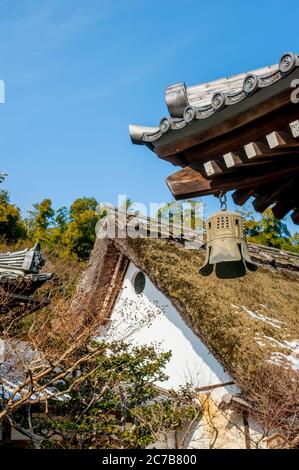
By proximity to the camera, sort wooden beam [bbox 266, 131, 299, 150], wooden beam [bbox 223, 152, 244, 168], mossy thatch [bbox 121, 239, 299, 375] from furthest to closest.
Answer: mossy thatch [bbox 121, 239, 299, 375] < wooden beam [bbox 223, 152, 244, 168] < wooden beam [bbox 266, 131, 299, 150]

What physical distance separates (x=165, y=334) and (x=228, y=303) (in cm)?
178

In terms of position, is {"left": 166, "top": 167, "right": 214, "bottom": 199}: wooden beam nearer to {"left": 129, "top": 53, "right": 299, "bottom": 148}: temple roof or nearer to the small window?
{"left": 129, "top": 53, "right": 299, "bottom": 148}: temple roof

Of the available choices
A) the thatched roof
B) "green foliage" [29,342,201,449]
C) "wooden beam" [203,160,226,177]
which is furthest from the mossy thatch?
"wooden beam" [203,160,226,177]

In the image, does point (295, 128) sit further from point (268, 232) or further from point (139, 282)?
point (268, 232)

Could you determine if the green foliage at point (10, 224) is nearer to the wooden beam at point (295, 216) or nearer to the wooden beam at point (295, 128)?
the wooden beam at point (295, 216)

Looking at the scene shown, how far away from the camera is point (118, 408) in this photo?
797 cm

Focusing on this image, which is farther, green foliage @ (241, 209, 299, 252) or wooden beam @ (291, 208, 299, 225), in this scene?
green foliage @ (241, 209, 299, 252)

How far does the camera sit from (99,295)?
1133cm

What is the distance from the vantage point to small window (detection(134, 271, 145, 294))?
10906mm

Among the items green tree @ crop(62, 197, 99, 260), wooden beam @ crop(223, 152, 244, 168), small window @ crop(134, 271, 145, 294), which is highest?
green tree @ crop(62, 197, 99, 260)

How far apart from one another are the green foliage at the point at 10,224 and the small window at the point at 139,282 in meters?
15.2

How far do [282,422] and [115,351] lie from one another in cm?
278

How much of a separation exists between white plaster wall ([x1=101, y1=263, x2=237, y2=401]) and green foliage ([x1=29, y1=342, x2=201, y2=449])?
0.76 metres

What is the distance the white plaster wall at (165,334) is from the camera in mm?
9148
